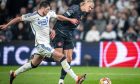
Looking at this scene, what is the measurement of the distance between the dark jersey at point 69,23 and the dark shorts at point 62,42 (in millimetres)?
118

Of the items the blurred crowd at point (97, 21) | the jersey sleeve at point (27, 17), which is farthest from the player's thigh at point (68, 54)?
the blurred crowd at point (97, 21)

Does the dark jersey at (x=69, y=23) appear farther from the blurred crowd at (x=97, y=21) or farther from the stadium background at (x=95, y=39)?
the blurred crowd at (x=97, y=21)

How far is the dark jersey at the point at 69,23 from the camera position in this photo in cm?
1334

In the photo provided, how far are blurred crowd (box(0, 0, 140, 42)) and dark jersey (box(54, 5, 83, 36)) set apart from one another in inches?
278

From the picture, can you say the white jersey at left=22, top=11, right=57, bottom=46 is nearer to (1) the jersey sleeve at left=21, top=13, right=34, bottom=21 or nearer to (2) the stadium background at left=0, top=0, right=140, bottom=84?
(1) the jersey sleeve at left=21, top=13, right=34, bottom=21

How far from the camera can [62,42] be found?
13578 millimetres

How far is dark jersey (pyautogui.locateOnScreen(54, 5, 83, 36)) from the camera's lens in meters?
13.3

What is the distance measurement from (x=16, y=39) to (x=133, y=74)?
6437mm

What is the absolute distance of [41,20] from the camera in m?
12.3

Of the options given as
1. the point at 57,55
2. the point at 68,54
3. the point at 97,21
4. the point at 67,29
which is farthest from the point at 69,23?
the point at 97,21

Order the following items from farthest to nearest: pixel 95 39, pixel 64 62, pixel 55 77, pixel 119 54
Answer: pixel 95 39 < pixel 119 54 < pixel 55 77 < pixel 64 62

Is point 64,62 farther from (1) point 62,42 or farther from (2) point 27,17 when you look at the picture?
(2) point 27,17

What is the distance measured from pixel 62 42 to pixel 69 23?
55 centimetres

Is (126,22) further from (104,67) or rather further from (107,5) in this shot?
(104,67)
